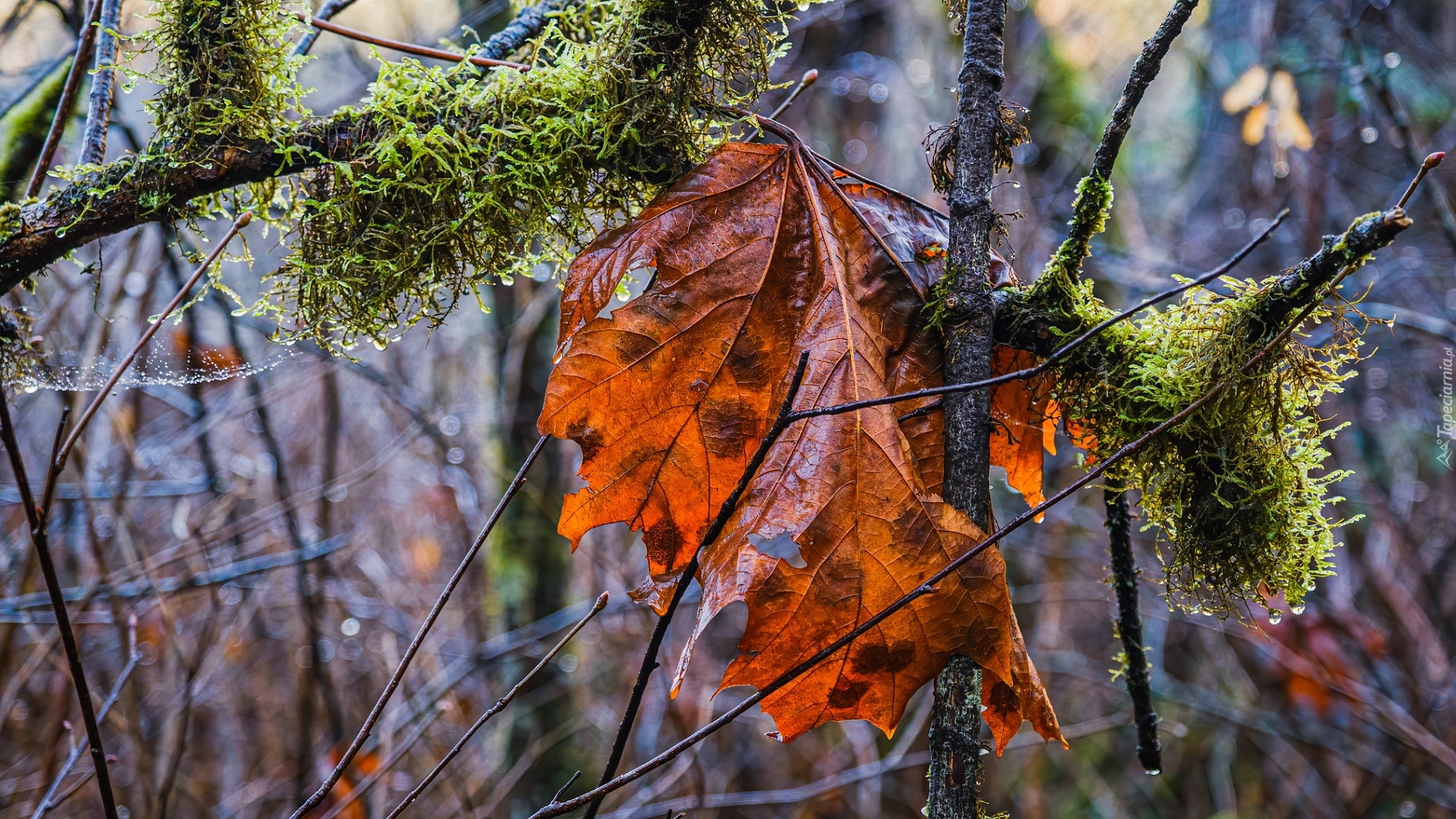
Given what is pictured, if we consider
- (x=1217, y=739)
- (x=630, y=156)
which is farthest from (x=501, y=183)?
(x=1217, y=739)

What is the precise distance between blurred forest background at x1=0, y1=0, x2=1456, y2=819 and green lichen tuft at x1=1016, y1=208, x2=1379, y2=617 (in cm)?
189

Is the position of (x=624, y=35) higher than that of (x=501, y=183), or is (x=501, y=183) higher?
(x=624, y=35)

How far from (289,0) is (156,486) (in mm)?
2669

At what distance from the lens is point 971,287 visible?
92 centimetres

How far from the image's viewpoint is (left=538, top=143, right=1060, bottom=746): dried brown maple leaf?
0.87m

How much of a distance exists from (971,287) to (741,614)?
172 inches

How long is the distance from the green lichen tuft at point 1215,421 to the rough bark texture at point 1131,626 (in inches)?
2.1

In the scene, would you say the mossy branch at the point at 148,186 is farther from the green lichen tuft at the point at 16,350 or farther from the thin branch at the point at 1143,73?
the thin branch at the point at 1143,73

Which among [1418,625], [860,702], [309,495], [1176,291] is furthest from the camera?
[1418,625]

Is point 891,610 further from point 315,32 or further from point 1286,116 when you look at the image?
point 1286,116

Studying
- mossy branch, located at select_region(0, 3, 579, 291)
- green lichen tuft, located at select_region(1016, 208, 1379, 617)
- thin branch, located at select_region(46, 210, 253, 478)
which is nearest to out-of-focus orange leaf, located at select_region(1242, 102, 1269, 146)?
green lichen tuft, located at select_region(1016, 208, 1379, 617)

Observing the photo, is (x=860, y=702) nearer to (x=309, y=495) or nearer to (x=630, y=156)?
(x=630, y=156)

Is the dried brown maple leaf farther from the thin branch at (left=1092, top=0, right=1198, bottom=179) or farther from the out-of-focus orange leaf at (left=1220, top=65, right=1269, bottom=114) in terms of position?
the out-of-focus orange leaf at (left=1220, top=65, right=1269, bottom=114)

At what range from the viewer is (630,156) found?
104 cm
